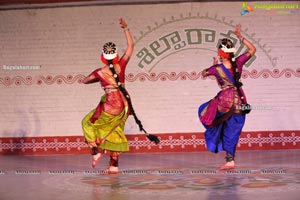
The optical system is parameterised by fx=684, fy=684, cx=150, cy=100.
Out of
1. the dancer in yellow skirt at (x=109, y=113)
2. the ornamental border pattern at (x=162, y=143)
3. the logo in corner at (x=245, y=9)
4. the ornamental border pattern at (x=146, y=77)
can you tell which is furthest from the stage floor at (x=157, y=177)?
the logo in corner at (x=245, y=9)

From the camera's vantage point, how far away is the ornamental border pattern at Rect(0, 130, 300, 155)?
10641 millimetres

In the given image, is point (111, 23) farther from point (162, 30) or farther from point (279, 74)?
point (279, 74)

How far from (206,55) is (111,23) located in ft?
5.17

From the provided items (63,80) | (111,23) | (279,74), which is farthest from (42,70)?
(279,74)

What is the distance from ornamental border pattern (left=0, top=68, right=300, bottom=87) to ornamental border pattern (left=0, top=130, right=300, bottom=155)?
879 millimetres

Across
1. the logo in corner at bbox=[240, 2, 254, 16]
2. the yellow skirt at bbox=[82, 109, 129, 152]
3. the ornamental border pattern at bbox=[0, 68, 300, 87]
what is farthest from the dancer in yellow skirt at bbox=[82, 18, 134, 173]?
the logo in corner at bbox=[240, 2, 254, 16]

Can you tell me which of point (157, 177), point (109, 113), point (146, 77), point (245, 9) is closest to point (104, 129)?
point (109, 113)

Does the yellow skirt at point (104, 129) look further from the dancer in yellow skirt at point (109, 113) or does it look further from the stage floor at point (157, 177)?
the stage floor at point (157, 177)

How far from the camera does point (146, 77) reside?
10.8 metres

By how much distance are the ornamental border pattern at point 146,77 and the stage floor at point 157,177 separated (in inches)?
46.8

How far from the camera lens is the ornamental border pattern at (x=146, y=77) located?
10.6m

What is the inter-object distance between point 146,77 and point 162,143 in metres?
1.07

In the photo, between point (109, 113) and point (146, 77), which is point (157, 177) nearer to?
point (109, 113)

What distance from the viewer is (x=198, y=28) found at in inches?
419
